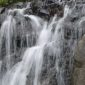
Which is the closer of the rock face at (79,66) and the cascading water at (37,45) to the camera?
the rock face at (79,66)

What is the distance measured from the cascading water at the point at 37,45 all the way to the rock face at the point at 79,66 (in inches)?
16.8

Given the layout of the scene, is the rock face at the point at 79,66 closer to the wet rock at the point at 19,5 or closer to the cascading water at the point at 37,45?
the cascading water at the point at 37,45

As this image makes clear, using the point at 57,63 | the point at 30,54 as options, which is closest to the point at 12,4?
the point at 30,54

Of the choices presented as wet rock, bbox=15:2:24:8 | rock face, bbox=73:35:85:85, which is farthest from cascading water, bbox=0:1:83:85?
wet rock, bbox=15:2:24:8

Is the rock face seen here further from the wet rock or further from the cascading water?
the wet rock

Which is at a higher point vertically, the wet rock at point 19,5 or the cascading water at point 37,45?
the wet rock at point 19,5

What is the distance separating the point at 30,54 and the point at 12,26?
2.16m

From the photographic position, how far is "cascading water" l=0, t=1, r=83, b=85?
35.6 feet

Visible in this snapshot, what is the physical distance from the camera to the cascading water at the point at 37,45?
35.6ft

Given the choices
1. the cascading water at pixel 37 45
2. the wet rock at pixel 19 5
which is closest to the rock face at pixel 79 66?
the cascading water at pixel 37 45

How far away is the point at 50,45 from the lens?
37.5 feet

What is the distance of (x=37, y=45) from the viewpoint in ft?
40.7

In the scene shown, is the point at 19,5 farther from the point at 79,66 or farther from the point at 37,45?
the point at 79,66

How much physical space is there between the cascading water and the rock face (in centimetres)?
43
